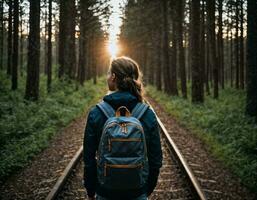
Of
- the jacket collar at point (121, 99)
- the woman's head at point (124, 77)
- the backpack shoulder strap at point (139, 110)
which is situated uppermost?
the woman's head at point (124, 77)

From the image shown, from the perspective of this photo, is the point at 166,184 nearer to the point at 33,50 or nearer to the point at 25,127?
the point at 25,127

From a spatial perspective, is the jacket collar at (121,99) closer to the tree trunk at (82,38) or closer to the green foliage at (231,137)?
the green foliage at (231,137)

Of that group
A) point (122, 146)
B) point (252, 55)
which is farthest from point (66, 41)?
point (122, 146)

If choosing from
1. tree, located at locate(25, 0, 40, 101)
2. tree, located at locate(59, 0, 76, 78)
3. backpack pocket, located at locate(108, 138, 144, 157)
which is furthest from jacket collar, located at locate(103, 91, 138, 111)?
tree, located at locate(59, 0, 76, 78)

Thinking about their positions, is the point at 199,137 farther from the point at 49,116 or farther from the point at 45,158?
the point at 49,116

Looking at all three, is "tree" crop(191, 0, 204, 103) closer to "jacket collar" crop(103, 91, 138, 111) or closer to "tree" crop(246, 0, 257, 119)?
"tree" crop(246, 0, 257, 119)

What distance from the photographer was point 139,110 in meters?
2.96

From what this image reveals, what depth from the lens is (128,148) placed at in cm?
282

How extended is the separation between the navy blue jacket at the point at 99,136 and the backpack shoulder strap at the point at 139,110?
0.11 feet

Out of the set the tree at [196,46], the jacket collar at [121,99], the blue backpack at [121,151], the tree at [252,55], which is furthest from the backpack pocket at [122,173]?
the tree at [196,46]

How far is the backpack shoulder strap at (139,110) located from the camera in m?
2.94

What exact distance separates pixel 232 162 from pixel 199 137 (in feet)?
10.9

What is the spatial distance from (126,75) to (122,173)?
83 centimetres

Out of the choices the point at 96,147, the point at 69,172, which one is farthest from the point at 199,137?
the point at 96,147
